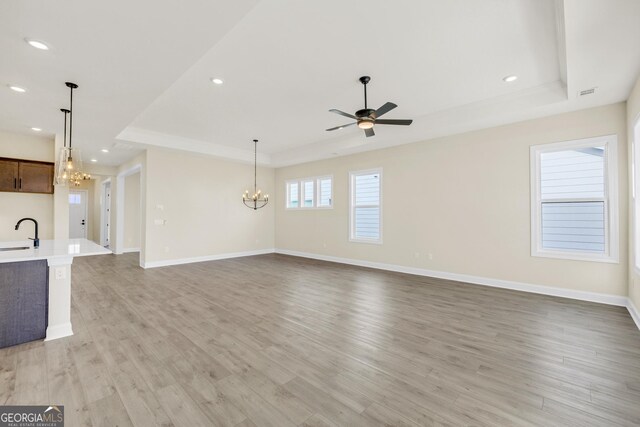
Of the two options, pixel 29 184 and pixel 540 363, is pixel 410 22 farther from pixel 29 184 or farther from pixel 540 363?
pixel 29 184

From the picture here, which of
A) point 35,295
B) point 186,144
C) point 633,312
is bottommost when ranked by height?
point 633,312

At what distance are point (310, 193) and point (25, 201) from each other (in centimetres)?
631

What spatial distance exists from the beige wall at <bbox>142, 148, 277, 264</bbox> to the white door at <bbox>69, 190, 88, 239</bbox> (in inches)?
268

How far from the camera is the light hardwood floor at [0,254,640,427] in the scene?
1.81 metres

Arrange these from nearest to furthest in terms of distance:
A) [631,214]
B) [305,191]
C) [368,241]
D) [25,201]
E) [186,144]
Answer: [631,214], [25,201], [186,144], [368,241], [305,191]

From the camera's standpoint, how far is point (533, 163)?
450 cm

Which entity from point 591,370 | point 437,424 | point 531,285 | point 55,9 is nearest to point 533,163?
point 531,285

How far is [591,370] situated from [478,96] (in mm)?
3805

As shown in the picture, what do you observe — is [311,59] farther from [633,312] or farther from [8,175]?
[8,175]

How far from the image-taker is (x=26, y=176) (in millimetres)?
5215

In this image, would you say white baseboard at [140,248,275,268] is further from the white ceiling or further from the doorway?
the doorway

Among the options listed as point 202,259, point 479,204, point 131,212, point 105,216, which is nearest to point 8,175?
point 131,212

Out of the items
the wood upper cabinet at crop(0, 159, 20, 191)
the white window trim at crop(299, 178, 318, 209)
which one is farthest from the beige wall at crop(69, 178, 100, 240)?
the white window trim at crop(299, 178, 318, 209)

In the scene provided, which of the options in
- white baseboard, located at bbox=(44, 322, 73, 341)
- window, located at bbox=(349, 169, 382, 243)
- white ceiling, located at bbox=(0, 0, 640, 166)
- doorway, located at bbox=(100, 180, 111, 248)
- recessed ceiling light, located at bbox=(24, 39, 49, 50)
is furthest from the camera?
doorway, located at bbox=(100, 180, 111, 248)
